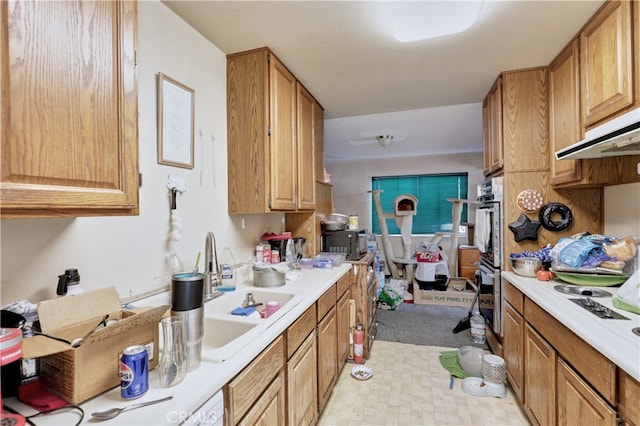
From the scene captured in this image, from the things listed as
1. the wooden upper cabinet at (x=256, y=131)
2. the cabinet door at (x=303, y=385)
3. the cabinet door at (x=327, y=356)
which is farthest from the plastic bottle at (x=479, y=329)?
the wooden upper cabinet at (x=256, y=131)

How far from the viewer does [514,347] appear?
188 cm

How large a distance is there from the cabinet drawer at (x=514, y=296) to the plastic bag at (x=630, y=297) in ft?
1.71

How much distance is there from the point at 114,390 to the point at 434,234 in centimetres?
510

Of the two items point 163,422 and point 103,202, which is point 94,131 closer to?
point 103,202

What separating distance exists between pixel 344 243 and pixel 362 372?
1054mm

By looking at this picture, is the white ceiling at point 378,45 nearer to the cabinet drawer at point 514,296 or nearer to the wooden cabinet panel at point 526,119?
the wooden cabinet panel at point 526,119

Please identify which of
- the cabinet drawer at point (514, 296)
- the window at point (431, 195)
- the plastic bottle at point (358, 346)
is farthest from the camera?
the window at point (431, 195)

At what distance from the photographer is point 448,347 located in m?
2.69

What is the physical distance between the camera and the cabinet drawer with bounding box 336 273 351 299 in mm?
2062

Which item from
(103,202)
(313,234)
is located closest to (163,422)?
(103,202)

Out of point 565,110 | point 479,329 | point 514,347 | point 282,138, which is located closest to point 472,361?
point 514,347

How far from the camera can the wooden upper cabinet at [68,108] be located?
1.98 ft

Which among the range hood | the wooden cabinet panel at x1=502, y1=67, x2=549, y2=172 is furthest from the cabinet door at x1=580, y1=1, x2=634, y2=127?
the wooden cabinet panel at x1=502, y1=67, x2=549, y2=172

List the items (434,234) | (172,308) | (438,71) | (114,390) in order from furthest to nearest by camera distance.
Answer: (434,234) < (438,71) < (172,308) < (114,390)
